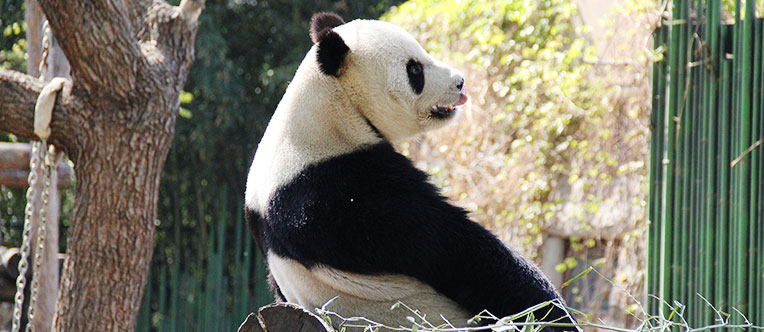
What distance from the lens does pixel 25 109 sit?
340cm

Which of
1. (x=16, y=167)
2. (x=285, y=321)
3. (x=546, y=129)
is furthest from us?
(x=546, y=129)

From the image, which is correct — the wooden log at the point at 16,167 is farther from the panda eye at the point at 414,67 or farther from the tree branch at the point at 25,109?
the panda eye at the point at 414,67

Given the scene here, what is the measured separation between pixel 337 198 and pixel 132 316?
5.82 ft

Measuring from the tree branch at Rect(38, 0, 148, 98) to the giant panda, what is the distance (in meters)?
1.26

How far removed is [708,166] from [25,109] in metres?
2.73

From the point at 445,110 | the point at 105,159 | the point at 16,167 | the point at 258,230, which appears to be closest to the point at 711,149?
the point at 445,110

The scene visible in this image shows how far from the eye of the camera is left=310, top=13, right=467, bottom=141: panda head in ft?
7.37

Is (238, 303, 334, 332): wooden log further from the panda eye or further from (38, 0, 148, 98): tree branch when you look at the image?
(38, 0, 148, 98): tree branch

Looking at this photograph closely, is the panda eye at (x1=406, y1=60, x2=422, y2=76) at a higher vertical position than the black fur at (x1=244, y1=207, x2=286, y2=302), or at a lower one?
higher

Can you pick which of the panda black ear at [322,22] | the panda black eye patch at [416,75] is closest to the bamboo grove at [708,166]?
the panda black eye patch at [416,75]

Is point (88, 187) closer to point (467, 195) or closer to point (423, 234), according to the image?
point (423, 234)

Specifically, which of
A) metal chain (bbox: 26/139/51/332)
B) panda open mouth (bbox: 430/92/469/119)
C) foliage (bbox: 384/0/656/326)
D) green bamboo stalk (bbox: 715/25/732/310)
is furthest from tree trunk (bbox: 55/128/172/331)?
foliage (bbox: 384/0/656/326)

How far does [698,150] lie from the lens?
12.2ft

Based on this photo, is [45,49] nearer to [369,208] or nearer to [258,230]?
[258,230]
